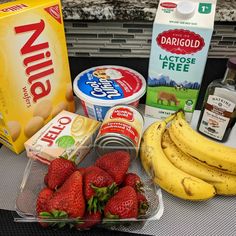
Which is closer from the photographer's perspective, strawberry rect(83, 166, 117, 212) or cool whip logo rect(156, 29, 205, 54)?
strawberry rect(83, 166, 117, 212)

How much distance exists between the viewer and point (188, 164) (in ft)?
2.04

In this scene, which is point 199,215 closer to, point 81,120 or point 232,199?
point 232,199

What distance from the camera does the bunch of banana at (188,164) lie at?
0.56 meters

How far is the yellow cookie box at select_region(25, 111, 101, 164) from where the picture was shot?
2.05ft

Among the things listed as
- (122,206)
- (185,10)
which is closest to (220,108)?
(185,10)

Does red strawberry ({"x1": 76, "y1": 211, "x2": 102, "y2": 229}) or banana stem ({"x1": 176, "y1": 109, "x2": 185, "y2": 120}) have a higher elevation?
banana stem ({"x1": 176, "y1": 109, "x2": 185, "y2": 120})

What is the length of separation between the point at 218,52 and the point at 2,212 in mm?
750

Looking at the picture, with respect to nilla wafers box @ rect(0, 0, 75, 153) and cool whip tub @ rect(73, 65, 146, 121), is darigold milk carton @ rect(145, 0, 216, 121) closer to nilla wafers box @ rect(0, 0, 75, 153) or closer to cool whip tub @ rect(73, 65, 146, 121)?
cool whip tub @ rect(73, 65, 146, 121)

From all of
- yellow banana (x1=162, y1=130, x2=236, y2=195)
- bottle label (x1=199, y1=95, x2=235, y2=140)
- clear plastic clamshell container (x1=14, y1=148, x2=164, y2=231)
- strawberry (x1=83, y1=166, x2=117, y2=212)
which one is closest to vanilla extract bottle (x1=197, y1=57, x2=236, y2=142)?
bottle label (x1=199, y1=95, x2=235, y2=140)

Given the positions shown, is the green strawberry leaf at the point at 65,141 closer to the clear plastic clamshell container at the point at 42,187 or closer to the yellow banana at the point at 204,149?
the clear plastic clamshell container at the point at 42,187

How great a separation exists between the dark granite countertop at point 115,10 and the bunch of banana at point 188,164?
33 centimetres

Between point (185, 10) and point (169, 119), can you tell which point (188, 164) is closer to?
point (169, 119)

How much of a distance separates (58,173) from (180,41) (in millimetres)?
418

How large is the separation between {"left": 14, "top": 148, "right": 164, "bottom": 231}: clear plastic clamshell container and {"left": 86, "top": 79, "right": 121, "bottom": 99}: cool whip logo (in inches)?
7.8
